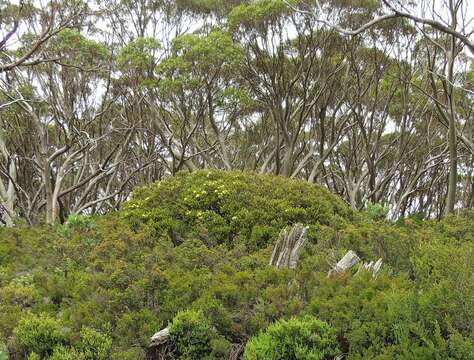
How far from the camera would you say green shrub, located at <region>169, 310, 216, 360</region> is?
17.7 feet

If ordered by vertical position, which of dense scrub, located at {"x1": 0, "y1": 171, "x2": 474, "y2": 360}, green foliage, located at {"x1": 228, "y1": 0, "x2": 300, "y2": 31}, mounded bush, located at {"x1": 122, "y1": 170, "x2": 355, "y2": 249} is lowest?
dense scrub, located at {"x1": 0, "y1": 171, "x2": 474, "y2": 360}

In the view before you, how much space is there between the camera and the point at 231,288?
6277 millimetres

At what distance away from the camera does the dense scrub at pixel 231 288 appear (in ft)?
16.2

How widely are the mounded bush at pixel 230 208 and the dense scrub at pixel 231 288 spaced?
0.03 m

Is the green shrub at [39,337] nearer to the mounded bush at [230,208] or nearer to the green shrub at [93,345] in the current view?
the green shrub at [93,345]

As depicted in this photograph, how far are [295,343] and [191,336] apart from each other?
3.57 feet

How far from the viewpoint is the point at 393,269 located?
24.0 feet

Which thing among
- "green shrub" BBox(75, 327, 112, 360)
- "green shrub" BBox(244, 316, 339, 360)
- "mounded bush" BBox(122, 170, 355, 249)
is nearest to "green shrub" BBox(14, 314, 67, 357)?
"green shrub" BBox(75, 327, 112, 360)

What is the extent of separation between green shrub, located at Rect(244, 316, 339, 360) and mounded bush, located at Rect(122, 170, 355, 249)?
4031 millimetres

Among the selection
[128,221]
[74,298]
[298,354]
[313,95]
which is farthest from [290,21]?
[298,354]

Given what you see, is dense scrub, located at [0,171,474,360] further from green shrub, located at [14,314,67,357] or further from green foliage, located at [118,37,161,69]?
green foliage, located at [118,37,161,69]

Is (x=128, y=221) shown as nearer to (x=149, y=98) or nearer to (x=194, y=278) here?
(x=194, y=278)

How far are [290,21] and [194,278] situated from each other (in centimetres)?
1181

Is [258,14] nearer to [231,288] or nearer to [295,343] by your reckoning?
[231,288]
